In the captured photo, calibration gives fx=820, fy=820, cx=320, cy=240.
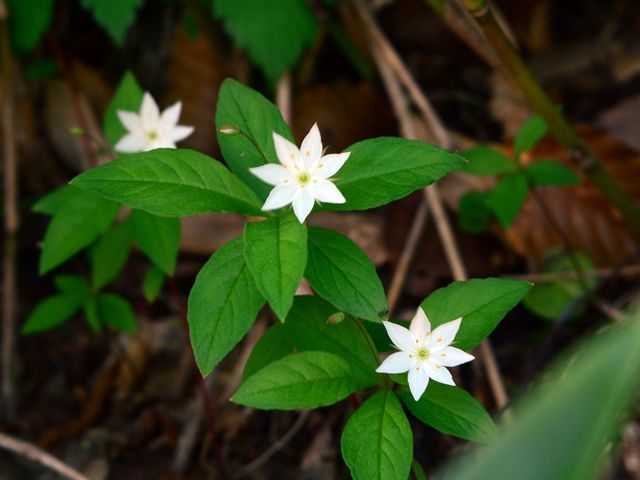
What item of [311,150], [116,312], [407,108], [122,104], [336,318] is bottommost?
[336,318]

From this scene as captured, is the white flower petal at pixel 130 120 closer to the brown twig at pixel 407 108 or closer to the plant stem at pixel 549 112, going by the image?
the plant stem at pixel 549 112

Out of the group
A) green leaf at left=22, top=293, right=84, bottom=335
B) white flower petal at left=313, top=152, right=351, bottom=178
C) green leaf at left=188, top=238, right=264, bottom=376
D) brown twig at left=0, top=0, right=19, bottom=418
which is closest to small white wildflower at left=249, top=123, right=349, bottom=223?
white flower petal at left=313, top=152, right=351, bottom=178

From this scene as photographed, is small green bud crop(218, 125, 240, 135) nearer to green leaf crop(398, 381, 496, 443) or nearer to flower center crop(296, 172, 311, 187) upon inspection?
flower center crop(296, 172, 311, 187)

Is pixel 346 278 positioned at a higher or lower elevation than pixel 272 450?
lower

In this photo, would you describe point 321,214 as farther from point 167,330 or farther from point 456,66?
point 456,66

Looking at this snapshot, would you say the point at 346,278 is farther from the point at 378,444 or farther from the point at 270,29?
the point at 270,29

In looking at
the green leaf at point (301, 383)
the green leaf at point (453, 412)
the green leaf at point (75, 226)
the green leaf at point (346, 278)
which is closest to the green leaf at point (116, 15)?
the green leaf at point (75, 226)

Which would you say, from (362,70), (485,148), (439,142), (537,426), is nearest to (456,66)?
(362,70)

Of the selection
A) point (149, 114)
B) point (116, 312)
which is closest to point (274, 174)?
point (149, 114)
